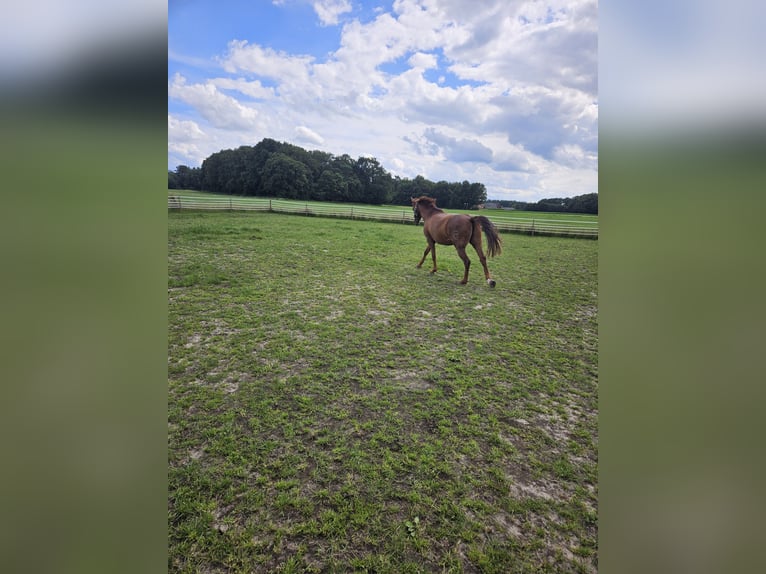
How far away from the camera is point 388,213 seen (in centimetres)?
1087

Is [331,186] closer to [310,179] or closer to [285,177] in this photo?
[310,179]

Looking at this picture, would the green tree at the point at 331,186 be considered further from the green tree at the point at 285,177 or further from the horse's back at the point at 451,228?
the horse's back at the point at 451,228

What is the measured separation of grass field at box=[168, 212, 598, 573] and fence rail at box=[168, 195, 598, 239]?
5.00 metres

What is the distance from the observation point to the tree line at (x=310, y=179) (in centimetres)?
654

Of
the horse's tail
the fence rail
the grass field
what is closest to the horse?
the horse's tail

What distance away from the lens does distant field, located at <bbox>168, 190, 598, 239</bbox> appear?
828 cm

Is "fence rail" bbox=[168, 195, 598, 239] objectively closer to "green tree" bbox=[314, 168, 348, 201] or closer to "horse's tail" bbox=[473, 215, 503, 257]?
"green tree" bbox=[314, 168, 348, 201]

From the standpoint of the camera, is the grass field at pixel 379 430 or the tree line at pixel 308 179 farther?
the tree line at pixel 308 179

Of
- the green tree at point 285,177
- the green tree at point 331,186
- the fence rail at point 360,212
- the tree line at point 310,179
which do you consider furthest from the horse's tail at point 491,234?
the green tree at point 285,177
